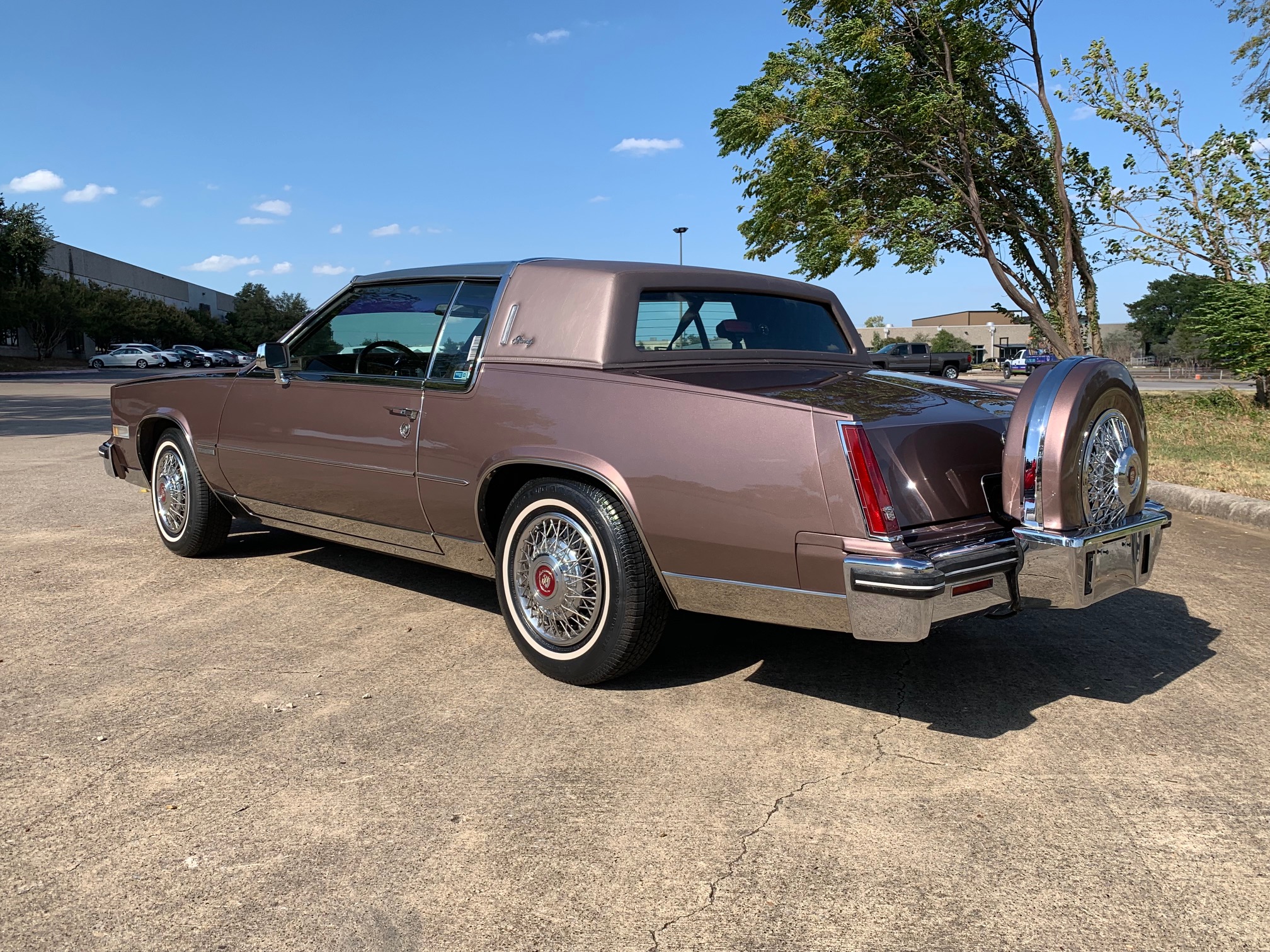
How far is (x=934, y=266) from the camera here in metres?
17.6

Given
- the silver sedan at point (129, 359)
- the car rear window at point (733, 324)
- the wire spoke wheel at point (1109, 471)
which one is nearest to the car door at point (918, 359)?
the car rear window at point (733, 324)

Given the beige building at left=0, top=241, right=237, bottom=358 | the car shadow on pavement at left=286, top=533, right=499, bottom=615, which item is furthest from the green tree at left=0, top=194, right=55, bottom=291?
the car shadow on pavement at left=286, top=533, right=499, bottom=615

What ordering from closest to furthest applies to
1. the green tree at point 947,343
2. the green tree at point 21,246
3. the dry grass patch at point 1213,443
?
the dry grass patch at point 1213,443 < the green tree at point 21,246 < the green tree at point 947,343

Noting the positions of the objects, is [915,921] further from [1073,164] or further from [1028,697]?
[1073,164]

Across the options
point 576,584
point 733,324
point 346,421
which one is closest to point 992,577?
point 576,584

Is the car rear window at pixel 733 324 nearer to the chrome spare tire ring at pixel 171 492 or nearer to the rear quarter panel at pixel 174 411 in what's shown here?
the rear quarter panel at pixel 174 411

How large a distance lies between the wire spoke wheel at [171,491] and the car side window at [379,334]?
126 centimetres

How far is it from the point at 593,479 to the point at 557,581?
16.4 inches

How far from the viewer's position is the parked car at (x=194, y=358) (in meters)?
55.4

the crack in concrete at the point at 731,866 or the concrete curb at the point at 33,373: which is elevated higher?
the concrete curb at the point at 33,373

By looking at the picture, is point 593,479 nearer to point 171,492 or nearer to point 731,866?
point 731,866

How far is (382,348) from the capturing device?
462 cm

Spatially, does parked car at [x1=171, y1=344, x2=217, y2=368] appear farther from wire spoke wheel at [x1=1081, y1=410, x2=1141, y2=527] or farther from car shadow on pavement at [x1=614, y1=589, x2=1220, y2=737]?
wire spoke wheel at [x1=1081, y1=410, x2=1141, y2=527]

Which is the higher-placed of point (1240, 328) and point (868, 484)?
point (1240, 328)
